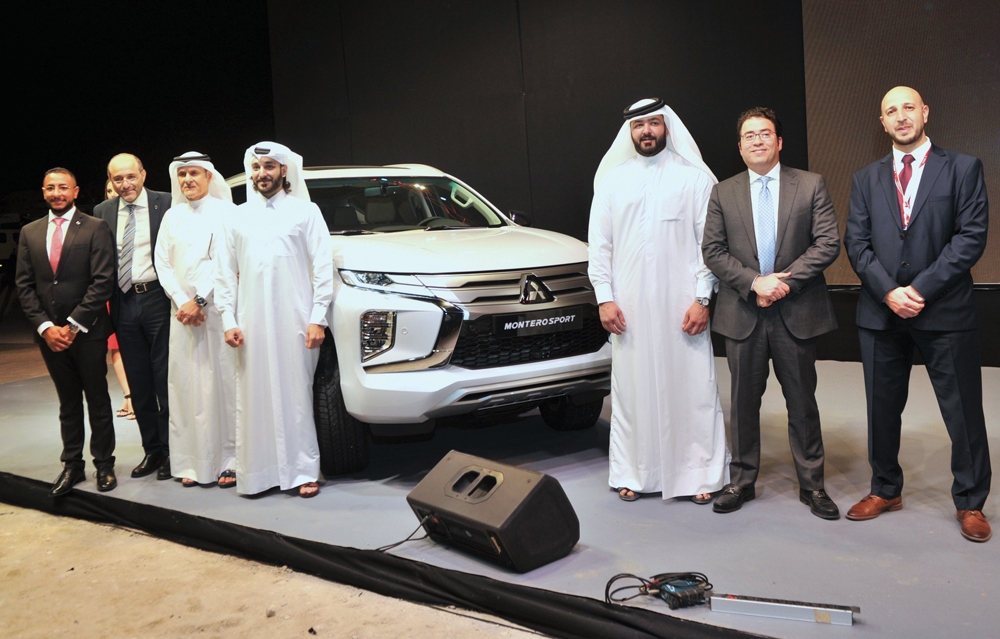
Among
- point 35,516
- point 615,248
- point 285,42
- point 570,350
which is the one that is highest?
→ point 285,42

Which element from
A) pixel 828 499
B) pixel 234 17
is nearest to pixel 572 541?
pixel 828 499

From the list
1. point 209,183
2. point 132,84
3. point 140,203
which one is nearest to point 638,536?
point 209,183

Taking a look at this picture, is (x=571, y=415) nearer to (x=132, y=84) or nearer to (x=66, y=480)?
(x=66, y=480)

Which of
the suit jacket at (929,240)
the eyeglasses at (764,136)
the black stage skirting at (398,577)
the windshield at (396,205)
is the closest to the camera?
the black stage skirting at (398,577)

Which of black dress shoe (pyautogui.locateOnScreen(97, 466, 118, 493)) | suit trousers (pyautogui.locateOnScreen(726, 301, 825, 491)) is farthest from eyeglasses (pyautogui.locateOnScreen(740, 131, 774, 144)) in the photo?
black dress shoe (pyautogui.locateOnScreen(97, 466, 118, 493))

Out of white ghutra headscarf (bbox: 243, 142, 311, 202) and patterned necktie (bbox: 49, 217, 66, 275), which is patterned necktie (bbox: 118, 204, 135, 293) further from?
white ghutra headscarf (bbox: 243, 142, 311, 202)

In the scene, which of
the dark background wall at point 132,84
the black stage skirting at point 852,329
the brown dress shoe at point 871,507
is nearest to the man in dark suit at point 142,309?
the brown dress shoe at point 871,507

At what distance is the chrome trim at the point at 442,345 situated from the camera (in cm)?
370

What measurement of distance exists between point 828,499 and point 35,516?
3.86 m

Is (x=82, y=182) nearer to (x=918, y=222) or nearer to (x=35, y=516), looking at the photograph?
(x=35, y=516)

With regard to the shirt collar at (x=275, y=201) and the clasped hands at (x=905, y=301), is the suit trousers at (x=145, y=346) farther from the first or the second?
the clasped hands at (x=905, y=301)

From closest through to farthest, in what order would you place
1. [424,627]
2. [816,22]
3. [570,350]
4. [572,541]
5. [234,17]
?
[424,627] < [572,541] < [570,350] < [816,22] < [234,17]

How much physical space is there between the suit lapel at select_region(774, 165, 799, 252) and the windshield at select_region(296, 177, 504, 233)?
1.97m

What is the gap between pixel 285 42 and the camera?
9805 millimetres
